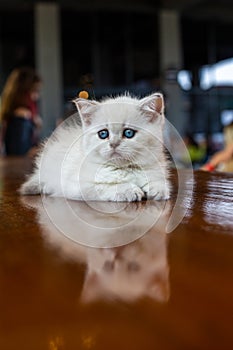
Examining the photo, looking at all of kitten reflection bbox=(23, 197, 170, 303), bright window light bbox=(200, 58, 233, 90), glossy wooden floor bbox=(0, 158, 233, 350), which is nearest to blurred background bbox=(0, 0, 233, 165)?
bright window light bbox=(200, 58, 233, 90)

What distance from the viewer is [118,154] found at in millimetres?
620

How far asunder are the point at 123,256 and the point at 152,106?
325mm

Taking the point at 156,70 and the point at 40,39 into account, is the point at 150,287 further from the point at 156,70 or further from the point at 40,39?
the point at 156,70

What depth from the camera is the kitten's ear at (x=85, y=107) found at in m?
0.61

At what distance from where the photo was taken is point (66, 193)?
0.65 metres

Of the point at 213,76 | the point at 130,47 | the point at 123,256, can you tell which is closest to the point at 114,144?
the point at 123,256

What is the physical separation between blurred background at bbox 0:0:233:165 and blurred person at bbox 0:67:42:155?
382 cm

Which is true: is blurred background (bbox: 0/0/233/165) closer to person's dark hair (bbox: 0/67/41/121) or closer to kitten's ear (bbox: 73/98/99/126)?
person's dark hair (bbox: 0/67/41/121)

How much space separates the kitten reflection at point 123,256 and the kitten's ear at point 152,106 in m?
0.14

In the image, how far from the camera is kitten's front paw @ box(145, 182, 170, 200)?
2.01 ft

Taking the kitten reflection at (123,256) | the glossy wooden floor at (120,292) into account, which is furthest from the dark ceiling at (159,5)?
the glossy wooden floor at (120,292)

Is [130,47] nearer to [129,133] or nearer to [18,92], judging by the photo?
[18,92]

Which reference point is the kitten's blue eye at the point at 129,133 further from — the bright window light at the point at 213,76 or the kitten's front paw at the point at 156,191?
the bright window light at the point at 213,76

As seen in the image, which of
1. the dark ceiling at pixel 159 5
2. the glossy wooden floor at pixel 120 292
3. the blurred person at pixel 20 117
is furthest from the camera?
the dark ceiling at pixel 159 5
